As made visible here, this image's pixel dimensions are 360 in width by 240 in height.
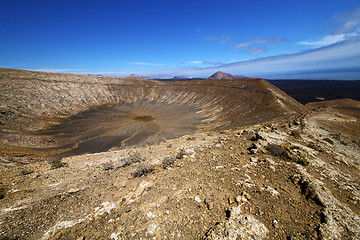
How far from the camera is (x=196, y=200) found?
4.22 m

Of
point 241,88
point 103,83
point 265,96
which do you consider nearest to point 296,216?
point 265,96

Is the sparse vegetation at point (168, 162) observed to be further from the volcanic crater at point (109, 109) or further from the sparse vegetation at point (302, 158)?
the volcanic crater at point (109, 109)

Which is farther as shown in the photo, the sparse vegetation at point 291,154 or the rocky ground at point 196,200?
the sparse vegetation at point 291,154

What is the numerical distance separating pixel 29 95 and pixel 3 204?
4609 cm

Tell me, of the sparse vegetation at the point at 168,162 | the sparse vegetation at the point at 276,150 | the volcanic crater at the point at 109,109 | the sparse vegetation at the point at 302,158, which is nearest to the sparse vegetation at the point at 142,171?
the sparse vegetation at the point at 168,162

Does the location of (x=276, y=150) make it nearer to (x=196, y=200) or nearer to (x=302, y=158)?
(x=302, y=158)

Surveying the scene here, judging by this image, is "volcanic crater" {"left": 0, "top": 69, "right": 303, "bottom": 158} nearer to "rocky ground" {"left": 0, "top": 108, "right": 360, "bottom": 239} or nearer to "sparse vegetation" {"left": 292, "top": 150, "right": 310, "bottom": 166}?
"sparse vegetation" {"left": 292, "top": 150, "right": 310, "bottom": 166}

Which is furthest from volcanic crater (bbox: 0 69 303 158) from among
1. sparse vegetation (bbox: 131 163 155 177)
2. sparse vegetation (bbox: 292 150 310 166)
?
sparse vegetation (bbox: 131 163 155 177)

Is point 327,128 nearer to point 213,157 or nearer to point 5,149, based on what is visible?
point 213,157

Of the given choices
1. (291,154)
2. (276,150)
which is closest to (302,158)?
(291,154)

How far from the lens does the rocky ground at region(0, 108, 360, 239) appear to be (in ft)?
11.2

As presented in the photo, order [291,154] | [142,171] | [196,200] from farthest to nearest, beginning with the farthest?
1. [291,154]
2. [142,171]
3. [196,200]

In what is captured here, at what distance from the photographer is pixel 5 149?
17.4m

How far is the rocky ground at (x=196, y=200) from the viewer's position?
3402 mm
